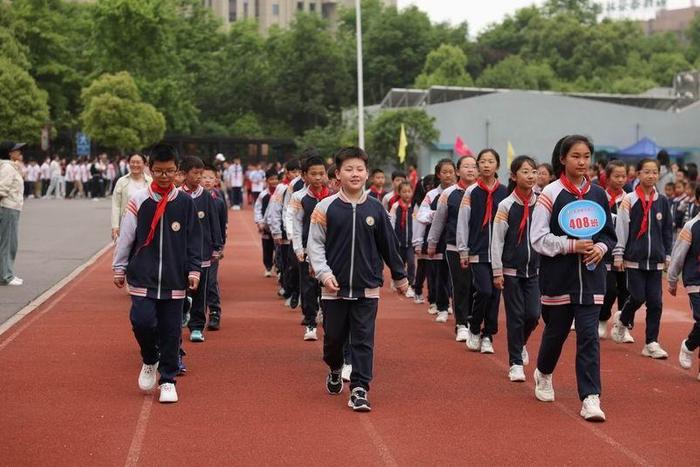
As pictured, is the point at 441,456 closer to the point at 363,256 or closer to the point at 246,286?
the point at 363,256

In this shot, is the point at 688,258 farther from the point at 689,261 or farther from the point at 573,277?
the point at 573,277

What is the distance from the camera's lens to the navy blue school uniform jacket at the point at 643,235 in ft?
35.4

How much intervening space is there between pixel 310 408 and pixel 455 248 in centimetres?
384

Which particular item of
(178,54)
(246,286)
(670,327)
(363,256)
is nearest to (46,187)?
(178,54)

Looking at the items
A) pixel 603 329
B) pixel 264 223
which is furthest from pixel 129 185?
pixel 603 329

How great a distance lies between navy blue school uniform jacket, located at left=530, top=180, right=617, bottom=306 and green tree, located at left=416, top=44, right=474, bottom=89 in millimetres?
63167

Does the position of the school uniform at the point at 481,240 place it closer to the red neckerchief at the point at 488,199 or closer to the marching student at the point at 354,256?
the red neckerchief at the point at 488,199

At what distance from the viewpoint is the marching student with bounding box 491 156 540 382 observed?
9734 mm

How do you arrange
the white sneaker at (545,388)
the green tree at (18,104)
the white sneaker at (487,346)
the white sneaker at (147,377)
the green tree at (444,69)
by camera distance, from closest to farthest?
the white sneaker at (545,388) < the white sneaker at (147,377) < the white sneaker at (487,346) < the green tree at (18,104) < the green tree at (444,69)

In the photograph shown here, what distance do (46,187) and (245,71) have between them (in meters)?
21.5

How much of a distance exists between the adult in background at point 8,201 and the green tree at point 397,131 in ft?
100

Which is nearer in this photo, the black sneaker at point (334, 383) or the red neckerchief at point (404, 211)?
the black sneaker at point (334, 383)

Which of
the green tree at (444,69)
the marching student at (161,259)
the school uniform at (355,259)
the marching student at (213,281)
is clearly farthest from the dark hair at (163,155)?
the green tree at (444,69)

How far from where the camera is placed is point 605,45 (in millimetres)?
83062
